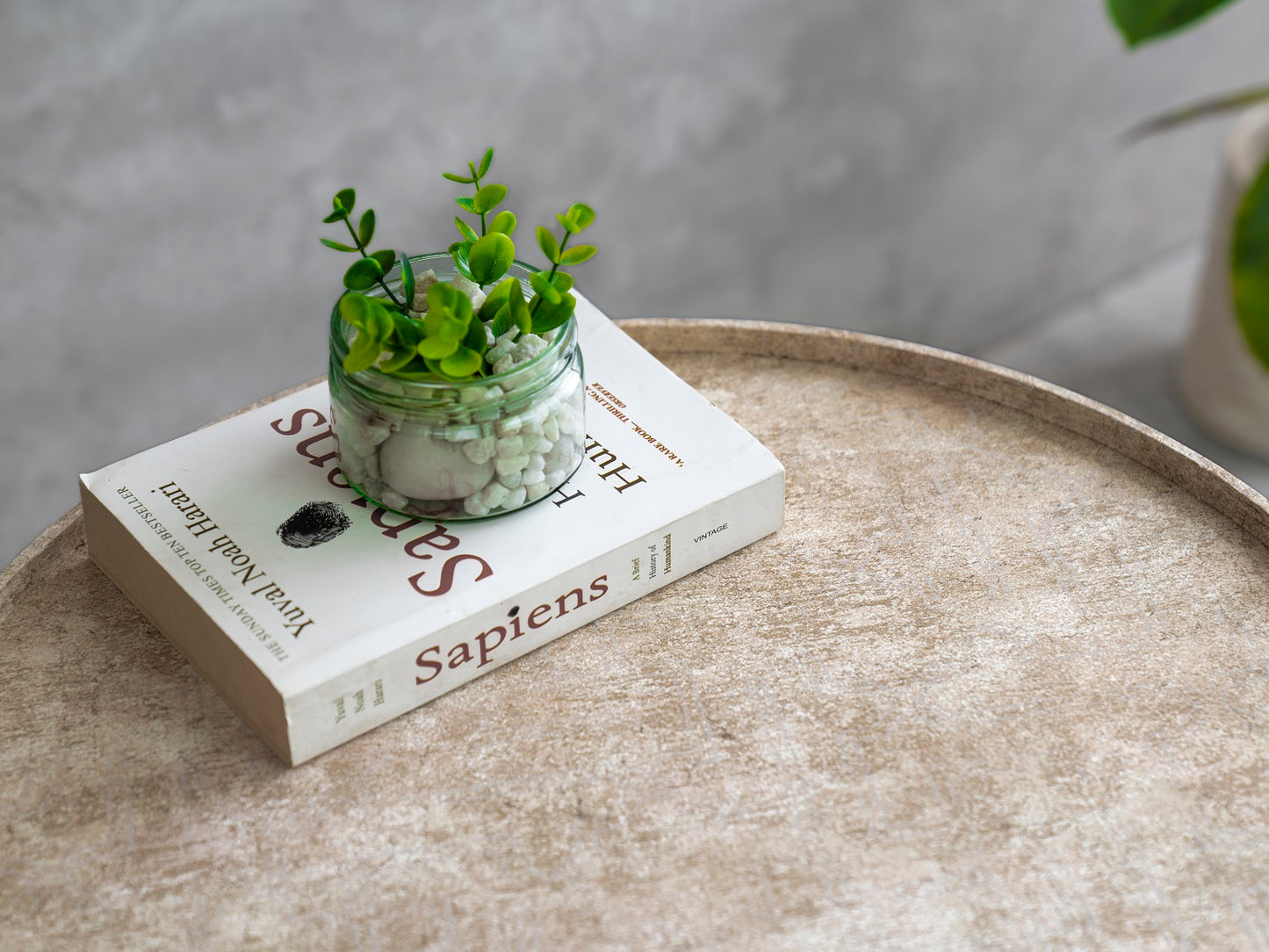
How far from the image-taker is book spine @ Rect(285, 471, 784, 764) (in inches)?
25.4

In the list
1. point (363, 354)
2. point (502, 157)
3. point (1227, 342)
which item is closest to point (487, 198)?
point (363, 354)

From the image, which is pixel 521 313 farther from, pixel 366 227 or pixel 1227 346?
pixel 1227 346

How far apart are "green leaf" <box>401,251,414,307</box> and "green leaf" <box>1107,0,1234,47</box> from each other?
0.36 metres

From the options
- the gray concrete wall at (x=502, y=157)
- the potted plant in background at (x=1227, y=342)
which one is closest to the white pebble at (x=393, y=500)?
the gray concrete wall at (x=502, y=157)

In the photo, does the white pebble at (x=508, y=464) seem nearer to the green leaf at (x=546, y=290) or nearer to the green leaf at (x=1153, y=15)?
the green leaf at (x=546, y=290)

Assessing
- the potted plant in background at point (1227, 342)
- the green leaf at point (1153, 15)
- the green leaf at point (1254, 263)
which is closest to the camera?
the green leaf at point (1254, 263)

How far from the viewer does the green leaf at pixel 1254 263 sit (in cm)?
42

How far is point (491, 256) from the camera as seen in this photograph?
2.24ft

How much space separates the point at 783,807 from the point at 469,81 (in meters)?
0.80

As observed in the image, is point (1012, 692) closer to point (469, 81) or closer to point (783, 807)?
point (783, 807)

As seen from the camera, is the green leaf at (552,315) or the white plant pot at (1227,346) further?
the white plant pot at (1227,346)

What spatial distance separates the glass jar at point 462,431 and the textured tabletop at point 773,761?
0.31 ft

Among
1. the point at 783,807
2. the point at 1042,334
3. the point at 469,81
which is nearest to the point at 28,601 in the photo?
the point at 783,807

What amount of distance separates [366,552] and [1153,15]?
443 mm
